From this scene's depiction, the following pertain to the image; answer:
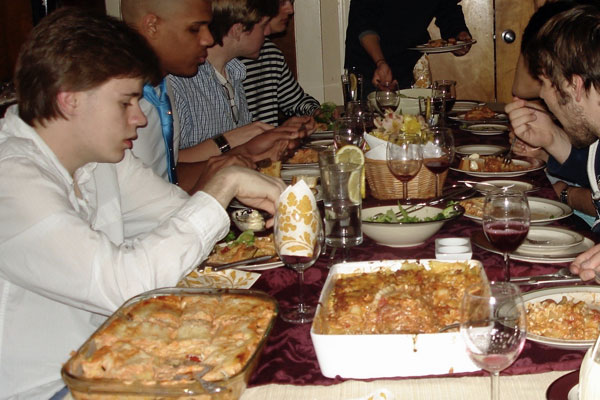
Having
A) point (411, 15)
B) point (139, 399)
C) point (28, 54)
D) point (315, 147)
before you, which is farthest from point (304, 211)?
point (411, 15)

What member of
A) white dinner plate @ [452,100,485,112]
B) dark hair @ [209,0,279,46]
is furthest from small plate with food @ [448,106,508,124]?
dark hair @ [209,0,279,46]

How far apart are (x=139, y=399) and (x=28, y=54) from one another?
2.93 feet

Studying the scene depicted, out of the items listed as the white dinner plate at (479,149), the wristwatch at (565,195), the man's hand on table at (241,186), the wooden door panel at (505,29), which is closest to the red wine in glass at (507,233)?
the man's hand on table at (241,186)

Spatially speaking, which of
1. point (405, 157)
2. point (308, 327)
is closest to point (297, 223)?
point (308, 327)

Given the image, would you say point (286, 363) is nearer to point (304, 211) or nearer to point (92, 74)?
point (304, 211)

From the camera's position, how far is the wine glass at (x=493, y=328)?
90 cm

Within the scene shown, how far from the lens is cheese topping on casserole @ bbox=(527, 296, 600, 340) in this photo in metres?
1.11

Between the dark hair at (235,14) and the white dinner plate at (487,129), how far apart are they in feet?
4.00

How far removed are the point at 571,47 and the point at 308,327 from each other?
1191 mm

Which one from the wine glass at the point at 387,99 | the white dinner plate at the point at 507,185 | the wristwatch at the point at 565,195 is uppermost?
the wine glass at the point at 387,99

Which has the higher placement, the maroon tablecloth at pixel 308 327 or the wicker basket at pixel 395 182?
the wicker basket at pixel 395 182

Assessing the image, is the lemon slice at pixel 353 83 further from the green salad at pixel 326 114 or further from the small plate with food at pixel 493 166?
the small plate with food at pixel 493 166

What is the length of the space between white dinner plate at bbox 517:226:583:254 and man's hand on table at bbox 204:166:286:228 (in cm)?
63

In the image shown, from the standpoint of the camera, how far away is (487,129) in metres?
3.27
